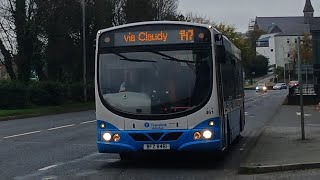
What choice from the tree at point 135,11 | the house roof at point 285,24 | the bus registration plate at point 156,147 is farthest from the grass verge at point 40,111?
the house roof at point 285,24

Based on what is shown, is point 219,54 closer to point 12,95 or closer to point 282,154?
point 282,154

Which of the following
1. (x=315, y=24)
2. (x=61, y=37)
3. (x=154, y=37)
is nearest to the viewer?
(x=154, y=37)

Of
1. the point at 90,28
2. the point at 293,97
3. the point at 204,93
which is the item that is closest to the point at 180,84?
the point at 204,93

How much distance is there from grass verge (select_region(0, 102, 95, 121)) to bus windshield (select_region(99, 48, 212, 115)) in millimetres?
20998

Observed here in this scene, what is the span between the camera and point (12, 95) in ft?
128

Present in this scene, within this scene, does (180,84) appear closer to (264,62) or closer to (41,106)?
(41,106)

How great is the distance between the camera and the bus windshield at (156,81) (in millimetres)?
11719

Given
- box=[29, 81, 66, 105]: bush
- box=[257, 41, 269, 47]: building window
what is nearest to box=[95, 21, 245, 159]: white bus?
box=[29, 81, 66, 105]: bush

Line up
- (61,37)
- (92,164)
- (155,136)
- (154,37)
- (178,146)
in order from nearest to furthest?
(178,146), (155,136), (154,37), (92,164), (61,37)

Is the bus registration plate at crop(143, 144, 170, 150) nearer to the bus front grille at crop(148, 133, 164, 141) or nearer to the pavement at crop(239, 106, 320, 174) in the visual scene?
the bus front grille at crop(148, 133, 164, 141)

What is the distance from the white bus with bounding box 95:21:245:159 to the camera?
38.1ft

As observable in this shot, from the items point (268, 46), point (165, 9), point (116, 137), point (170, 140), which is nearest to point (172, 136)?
point (170, 140)

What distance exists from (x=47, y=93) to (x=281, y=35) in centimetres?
13439

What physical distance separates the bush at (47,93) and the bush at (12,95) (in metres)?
1.71
